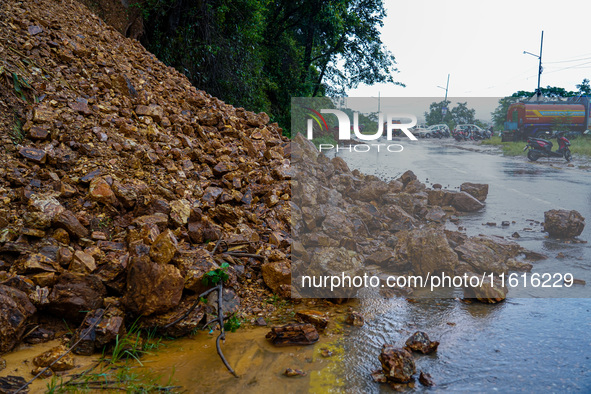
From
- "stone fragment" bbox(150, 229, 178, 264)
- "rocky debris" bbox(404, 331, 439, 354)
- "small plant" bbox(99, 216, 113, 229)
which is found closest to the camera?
"rocky debris" bbox(404, 331, 439, 354)

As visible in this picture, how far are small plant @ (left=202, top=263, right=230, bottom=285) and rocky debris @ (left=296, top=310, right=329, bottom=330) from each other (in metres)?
→ 0.60

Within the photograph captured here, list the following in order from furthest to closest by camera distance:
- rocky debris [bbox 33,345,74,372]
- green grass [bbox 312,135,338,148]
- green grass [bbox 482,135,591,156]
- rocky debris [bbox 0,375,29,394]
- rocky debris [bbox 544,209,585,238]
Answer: green grass [bbox 312,135,338,148]
green grass [bbox 482,135,591,156]
rocky debris [bbox 544,209,585,238]
rocky debris [bbox 33,345,74,372]
rocky debris [bbox 0,375,29,394]

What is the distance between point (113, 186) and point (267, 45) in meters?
8.87

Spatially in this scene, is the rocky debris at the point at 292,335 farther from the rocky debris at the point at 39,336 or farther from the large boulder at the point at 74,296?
the rocky debris at the point at 39,336

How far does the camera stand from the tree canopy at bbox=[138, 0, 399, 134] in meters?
7.85

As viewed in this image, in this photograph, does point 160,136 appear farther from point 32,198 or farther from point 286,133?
point 286,133

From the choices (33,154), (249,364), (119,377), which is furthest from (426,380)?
(33,154)

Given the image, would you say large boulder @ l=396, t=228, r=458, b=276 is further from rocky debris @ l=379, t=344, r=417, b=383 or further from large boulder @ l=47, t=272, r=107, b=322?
large boulder @ l=47, t=272, r=107, b=322

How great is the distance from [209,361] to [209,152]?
112 inches

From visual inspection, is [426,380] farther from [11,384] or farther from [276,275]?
[11,384]

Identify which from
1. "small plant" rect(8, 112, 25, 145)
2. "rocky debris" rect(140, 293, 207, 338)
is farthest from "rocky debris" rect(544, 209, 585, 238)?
"small plant" rect(8, 112, 25, 145)

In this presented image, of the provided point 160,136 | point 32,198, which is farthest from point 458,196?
point 32,198

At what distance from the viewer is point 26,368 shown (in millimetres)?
2320

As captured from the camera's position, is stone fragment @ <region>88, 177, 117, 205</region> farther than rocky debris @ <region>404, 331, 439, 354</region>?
Yes
